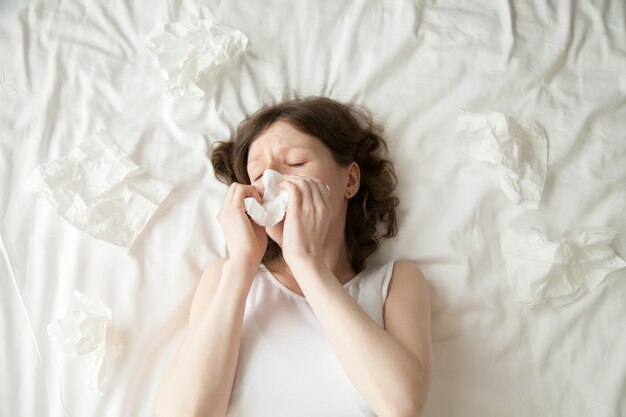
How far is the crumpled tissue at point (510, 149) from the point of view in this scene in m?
1.46

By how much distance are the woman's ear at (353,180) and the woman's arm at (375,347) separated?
0.95 feet

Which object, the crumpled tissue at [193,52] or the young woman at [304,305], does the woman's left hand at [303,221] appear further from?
the crumpled tissue at [193,52]

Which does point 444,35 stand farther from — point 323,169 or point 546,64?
point 323,169

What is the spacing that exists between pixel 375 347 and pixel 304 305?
9.9 inches

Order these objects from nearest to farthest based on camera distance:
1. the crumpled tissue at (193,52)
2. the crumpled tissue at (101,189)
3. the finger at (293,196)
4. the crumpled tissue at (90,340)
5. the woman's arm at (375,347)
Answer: the woman's arm at (375,347), the finger at (293,196), the crumpled tissue at (90,340), the crumpled tissue at (101,189), the crumpled tissue at (193,52)

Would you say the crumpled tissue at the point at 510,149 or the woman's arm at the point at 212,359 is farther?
the crumpled tissue at the point at 510,149

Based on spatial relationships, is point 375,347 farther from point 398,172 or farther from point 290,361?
point 398,172

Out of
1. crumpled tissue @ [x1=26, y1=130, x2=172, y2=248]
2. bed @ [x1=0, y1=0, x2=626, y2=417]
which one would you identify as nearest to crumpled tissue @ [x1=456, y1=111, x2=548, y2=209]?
bed @ [x1=0, y1=0, x2=626, y2=417]

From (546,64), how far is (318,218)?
33.9 inches

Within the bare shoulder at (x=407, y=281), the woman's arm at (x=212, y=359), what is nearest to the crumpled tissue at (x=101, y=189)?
the woman's arm at (x=212, y=359)

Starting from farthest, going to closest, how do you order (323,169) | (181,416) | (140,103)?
(140,103)
(323,169)
(181,416)

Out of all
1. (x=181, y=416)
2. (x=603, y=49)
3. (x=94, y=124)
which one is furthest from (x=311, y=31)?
(x=181, y=416)

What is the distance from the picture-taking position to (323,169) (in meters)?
1.31

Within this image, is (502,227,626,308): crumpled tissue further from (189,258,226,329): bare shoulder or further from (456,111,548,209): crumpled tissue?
(189,258,226,329): bare shoulder
